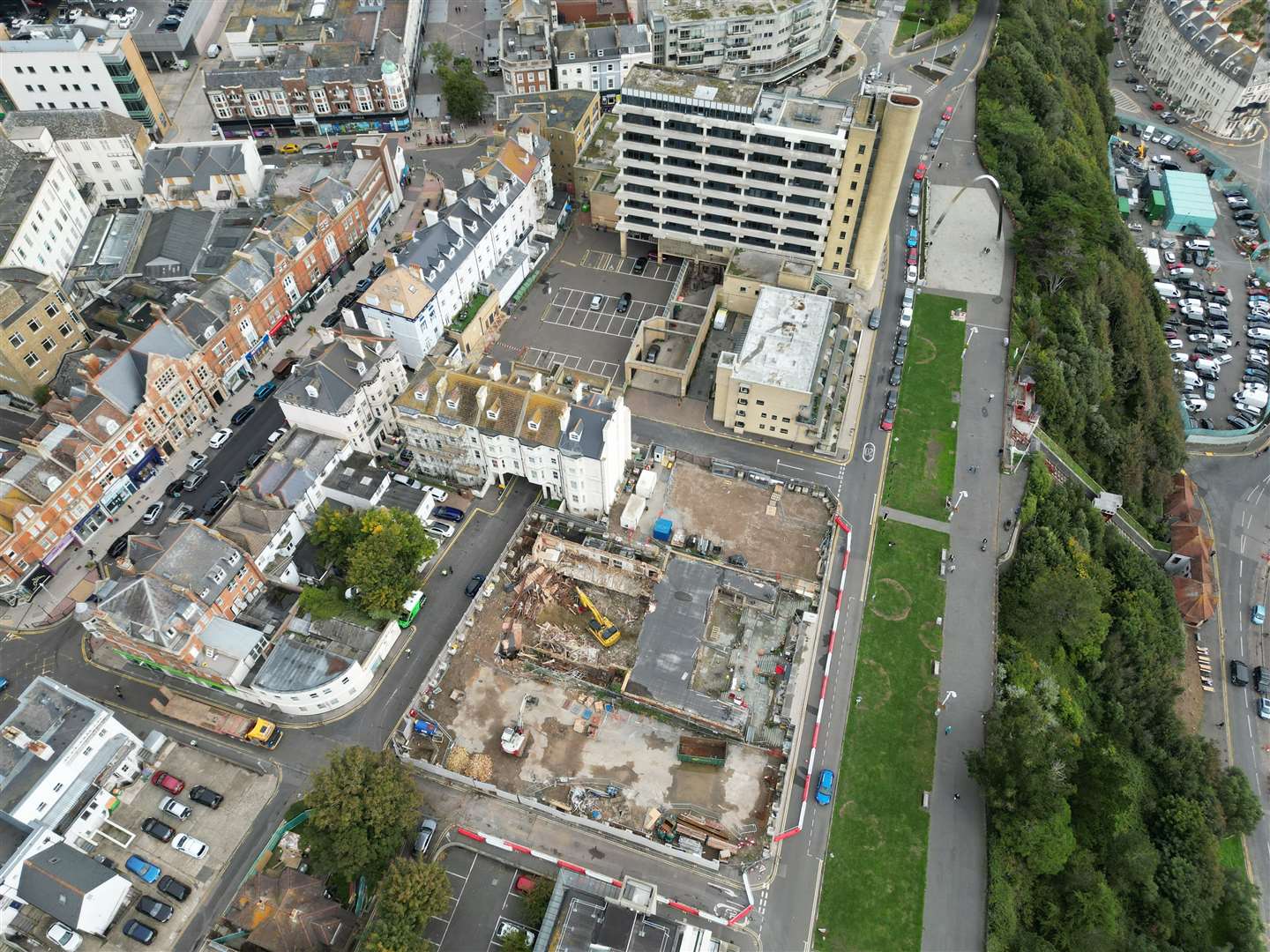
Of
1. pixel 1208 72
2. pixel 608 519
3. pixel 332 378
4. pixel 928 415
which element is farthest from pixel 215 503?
pixel 1208 72

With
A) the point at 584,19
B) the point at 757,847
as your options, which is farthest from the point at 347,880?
the point at 584,19

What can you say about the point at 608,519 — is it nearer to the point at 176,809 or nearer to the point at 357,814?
the point at 357,814

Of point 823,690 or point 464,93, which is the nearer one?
point 823,690

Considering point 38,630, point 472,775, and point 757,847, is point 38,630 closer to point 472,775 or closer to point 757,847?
point 472,775

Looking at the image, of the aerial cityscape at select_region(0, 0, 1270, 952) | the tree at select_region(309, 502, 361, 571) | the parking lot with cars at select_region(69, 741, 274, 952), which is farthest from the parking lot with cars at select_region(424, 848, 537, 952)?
the tree at select_region(309, 502, 361, 571)

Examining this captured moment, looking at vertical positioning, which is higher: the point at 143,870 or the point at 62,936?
the point at 143,870

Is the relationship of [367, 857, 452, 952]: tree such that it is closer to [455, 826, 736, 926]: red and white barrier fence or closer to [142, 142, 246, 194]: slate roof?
[455, 826, 736, 926]: red and white barrier fence
